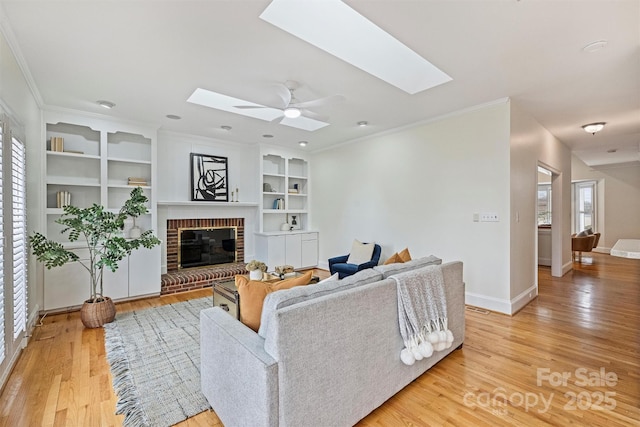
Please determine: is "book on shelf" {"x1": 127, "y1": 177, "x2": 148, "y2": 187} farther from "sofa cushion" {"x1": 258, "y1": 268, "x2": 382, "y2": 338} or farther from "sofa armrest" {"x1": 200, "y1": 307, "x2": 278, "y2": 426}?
"sofa cushion" {"x1": 258, "y1": 268, "x2": 382, "y2": 338}

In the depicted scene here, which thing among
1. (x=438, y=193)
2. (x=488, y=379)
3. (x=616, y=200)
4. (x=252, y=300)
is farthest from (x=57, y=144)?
(x=616, y=200)

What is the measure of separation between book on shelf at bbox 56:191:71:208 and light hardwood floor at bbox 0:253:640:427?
1.46 metres

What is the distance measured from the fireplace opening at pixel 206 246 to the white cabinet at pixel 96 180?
72 centimetres

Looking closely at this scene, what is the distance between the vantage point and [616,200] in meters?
A: 8.20

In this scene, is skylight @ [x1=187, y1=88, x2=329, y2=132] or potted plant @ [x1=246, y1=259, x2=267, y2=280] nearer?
potted plant @ [x1=246, y1=259, x2=267, y2=280]

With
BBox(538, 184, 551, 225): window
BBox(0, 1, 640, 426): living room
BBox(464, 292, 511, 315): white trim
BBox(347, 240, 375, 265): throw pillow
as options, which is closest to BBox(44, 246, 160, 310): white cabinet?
BBox(0, 1, 640, 426): living room

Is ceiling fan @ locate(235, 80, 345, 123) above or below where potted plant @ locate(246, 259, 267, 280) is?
above

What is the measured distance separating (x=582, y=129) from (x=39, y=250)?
24.5ft

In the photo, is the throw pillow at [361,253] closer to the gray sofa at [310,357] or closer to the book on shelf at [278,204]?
the book on shelf at [278,204]

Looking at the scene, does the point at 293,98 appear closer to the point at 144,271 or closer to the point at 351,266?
the point at 351,266

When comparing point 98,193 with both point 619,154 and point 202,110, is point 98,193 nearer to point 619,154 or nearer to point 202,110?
point 202,110

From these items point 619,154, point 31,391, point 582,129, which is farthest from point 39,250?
point 619,154

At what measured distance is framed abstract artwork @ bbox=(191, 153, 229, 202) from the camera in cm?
530

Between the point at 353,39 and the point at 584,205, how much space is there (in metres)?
10.1
